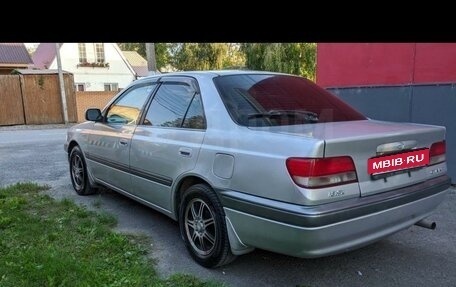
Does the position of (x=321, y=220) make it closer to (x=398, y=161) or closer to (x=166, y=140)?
(x=398, y=161)

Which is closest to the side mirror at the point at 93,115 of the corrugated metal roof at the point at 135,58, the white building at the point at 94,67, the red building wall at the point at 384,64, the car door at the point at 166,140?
the car door at the point at 166,140

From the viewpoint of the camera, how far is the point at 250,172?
2.66 m

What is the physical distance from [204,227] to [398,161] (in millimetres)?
1591

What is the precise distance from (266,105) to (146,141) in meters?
1.32

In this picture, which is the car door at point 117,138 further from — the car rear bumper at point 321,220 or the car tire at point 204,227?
the car rear bumper at point 321,220

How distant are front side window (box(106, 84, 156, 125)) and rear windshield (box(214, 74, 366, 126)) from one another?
117 cm

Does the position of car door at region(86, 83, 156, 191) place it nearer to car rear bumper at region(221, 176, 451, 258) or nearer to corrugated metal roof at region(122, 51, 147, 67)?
car rear bumper at region(221, 176, 451, 258)

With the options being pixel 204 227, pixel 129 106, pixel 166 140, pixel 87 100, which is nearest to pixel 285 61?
pixel 87 100

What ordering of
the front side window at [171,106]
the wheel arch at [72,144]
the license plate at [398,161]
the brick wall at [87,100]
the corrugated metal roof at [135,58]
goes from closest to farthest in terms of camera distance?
the license plate at [398,161]
the front side window at [171,106]
the wheel arch at [72,144]
the brick wall at [87,100]
the corrugated metal roof at [135,58]

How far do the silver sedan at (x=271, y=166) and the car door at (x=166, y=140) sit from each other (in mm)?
A: 12

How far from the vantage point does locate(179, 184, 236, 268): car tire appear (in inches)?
118

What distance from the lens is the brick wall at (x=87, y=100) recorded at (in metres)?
21.6
